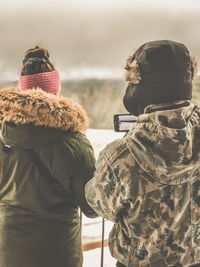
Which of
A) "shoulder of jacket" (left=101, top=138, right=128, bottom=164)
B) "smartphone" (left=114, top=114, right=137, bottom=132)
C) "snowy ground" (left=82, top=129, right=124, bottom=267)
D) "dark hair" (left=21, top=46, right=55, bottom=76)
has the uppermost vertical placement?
"dark hair" (left=21, top=46, right=55, bottom=76)

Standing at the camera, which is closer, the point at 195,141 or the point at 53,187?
the point at 195,141

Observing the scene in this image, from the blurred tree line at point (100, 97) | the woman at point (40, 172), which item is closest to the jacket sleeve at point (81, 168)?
the woman at point (40, 172)

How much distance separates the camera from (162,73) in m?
0.90

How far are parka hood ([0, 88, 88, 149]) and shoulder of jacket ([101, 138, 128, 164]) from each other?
1.19 ft

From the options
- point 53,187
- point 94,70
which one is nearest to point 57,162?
point 53,187

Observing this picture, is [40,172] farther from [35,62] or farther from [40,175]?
[35,62]

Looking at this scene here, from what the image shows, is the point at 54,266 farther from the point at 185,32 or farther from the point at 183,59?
the point at 185,32

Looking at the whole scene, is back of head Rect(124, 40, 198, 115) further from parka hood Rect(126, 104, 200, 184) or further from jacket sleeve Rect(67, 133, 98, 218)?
jacket sleeve Rect(67, 133, 98, 218)

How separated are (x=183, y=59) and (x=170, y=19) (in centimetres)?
200

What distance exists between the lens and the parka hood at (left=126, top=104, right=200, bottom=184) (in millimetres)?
853

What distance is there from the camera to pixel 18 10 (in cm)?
258

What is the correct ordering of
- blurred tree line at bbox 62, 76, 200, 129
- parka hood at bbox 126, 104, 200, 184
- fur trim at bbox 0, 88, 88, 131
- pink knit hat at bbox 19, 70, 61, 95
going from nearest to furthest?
1. parka hood at bbox 126, 104, 200, 184
2. fur trim at bbox 0, 88, 88, 131
3. pink knit hat at bbox 19, 70, 61, 95
4. blurred tree line at bbox 62, 76, 200, 129

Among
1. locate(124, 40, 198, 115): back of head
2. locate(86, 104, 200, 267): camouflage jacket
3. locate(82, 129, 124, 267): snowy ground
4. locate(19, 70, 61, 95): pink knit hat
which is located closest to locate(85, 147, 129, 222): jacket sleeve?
locate(86, 104, 200, 267): camouflage jacket

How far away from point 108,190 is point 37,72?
693mm
